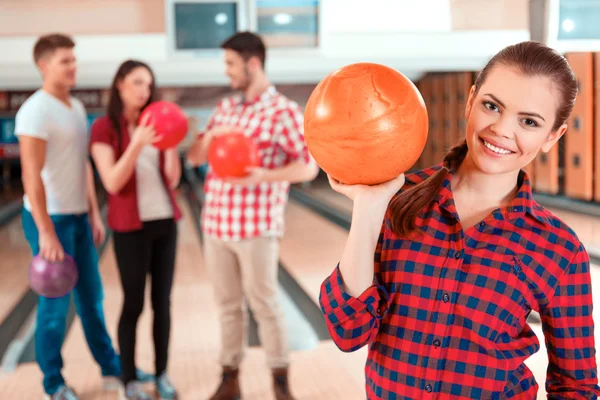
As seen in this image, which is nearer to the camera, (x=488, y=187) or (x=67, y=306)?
(x=488, y=187)

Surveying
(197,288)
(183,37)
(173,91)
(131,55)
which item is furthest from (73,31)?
(173,91)

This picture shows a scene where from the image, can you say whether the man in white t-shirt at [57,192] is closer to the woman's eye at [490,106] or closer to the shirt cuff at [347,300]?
the shirt cuff at [347,300]

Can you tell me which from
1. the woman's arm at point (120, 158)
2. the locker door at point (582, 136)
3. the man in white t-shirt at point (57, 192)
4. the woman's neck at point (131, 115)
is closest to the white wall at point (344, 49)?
the locker door at point (582, 136)

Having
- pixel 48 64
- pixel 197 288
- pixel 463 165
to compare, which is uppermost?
pixel 48 64

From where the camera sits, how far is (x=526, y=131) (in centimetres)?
88

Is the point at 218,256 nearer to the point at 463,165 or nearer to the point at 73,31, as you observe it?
the point at 463,165

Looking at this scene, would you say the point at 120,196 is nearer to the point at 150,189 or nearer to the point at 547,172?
the point at 150,189

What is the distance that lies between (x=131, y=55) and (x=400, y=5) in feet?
6.50

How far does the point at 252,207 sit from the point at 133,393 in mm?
778

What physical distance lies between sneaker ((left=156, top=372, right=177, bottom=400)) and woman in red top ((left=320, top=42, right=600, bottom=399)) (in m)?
1.55

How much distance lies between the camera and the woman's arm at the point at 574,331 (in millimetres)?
896

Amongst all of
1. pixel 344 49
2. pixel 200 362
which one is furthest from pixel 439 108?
pixel 200 362

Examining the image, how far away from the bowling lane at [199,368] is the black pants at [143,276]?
0.27 m

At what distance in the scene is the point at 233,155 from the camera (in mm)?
2031
